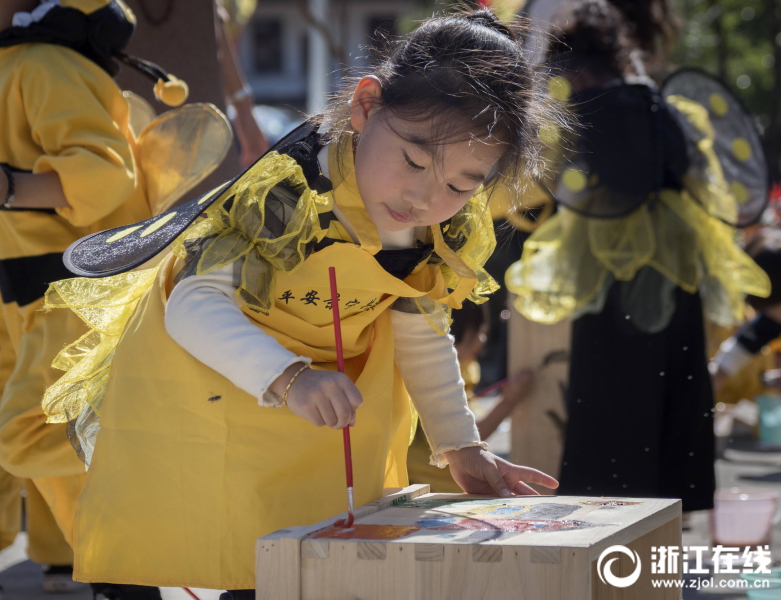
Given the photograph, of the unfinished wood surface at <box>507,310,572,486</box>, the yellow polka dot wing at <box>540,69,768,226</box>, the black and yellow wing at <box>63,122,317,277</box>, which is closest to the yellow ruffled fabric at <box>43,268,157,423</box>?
the black and yellow wing at <box>63,122,317,277</box>

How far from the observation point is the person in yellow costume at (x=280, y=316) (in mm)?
1492

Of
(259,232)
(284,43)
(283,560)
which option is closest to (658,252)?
(259,232)

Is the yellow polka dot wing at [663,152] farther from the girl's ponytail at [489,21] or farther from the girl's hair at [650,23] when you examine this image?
the girl's ponytail at [489,21]

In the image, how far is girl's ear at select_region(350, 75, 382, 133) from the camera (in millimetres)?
1647

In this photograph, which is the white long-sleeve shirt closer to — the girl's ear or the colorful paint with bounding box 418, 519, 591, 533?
the girl's ear

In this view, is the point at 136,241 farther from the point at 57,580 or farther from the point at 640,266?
the point at 640,266

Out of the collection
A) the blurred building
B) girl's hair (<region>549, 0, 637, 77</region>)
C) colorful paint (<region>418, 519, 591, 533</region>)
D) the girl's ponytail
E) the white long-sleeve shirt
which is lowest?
colorful paint (<region>418, 519, 591, 533</region>)

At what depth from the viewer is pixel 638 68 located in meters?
3.23

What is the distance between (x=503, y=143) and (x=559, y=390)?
1.99m

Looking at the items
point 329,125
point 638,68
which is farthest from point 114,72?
point 638,68

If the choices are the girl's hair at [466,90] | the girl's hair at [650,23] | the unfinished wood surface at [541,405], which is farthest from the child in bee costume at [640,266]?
the girl's hair at [466,90]

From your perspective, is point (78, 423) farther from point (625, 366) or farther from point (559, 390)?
point (559, 390)

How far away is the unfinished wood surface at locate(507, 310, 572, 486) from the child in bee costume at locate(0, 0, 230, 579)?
1.60m

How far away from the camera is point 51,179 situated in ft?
6.90
